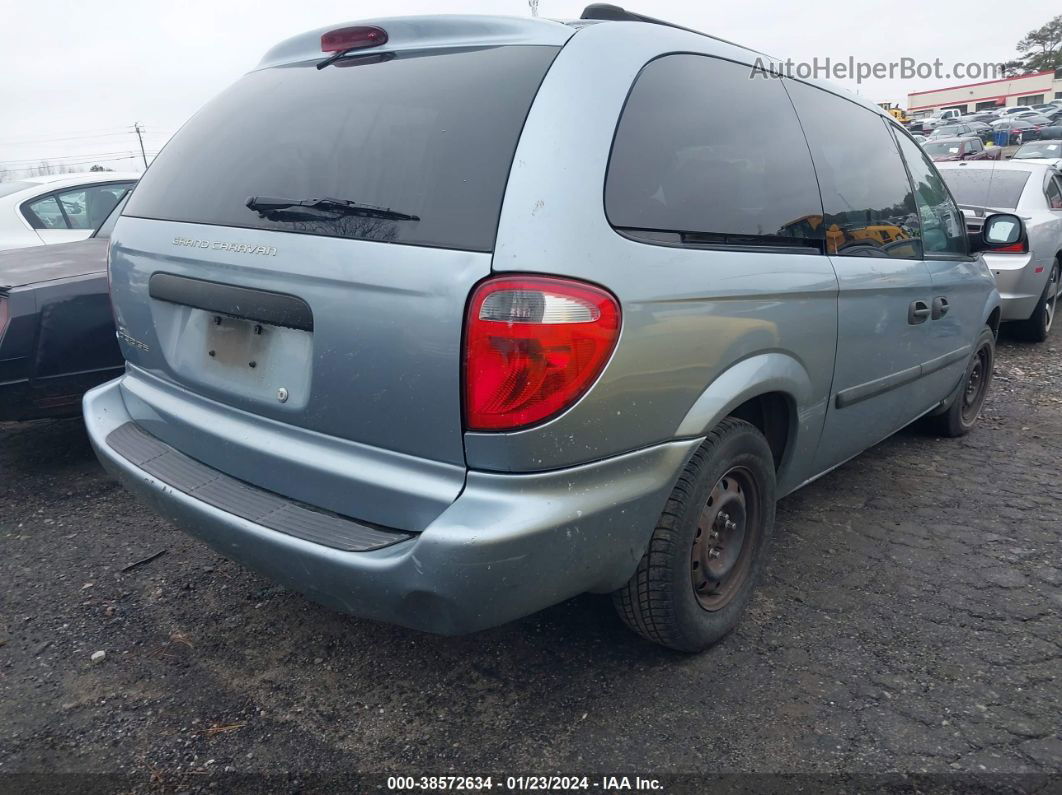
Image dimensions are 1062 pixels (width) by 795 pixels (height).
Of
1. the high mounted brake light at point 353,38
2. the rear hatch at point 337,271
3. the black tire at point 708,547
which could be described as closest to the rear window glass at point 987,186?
the black tire at point 708,547

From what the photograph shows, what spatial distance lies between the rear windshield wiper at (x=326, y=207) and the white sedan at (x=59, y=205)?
4.38 m

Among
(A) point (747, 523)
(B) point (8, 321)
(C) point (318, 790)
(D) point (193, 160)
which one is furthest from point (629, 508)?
(B) point (8, 321)

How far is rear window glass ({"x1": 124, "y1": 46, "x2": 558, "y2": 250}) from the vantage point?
6.16 ft

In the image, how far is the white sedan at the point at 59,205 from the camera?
575 cm

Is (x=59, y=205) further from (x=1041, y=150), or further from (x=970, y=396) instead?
(x=1041, y=150)

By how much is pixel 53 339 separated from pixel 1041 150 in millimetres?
21410

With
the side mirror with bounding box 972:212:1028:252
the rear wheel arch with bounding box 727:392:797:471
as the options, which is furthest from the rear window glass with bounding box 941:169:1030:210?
the rear wheel arch with bounding box 727:392:797:471

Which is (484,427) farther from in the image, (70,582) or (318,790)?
(70,582)

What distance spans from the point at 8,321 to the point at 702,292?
3002 mm

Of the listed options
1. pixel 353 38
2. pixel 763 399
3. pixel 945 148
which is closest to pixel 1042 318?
pixel 763 399

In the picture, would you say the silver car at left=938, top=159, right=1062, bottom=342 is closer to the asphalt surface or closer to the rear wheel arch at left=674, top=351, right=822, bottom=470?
the asphalt surface

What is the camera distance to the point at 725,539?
101 inches

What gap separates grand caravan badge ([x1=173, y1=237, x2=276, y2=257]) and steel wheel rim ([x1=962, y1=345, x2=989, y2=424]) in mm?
4063

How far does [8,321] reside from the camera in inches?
136
